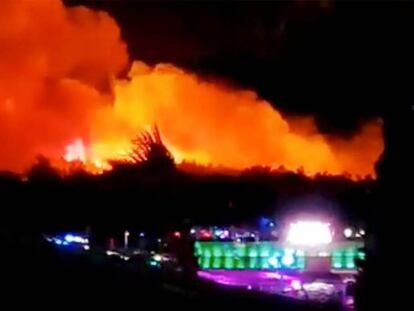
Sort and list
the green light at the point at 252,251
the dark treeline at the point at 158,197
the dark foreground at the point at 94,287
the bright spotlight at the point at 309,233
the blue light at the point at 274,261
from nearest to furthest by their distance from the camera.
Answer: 1. the dark foreground at the point at 94,287
2. the dark treeline at the point at 158,197
3. the blue light at the point at 274,261
4. the green light at the point at 252,251
5. the bright spotlight at the point at 309,233

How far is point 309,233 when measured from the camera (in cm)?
3638

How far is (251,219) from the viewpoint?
141ft

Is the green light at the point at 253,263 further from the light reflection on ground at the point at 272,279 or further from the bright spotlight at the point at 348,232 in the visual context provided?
the bright spotlight at the point at 348,232

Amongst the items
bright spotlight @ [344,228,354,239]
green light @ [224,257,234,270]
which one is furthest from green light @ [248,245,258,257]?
bright spotlight @ [344,228,354,239]

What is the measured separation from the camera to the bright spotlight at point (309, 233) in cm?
3634

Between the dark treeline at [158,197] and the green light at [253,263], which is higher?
the dark treeline at [158,197]

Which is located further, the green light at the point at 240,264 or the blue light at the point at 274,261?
the blue light at the point at 274,261

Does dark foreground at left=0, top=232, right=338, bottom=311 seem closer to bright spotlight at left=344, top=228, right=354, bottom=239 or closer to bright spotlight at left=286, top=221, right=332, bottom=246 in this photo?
bright spotlight at left=286, top=221, right=332, bottom=246

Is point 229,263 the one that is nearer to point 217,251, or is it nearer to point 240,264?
point 240,264

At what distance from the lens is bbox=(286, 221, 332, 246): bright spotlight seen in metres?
36.3

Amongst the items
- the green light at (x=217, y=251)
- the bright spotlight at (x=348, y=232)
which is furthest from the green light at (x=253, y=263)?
the bright spotlight at (x=348, y=232)

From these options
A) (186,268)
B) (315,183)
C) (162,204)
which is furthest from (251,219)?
(186,268)

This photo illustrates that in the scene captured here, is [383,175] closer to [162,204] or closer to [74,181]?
[162,204]

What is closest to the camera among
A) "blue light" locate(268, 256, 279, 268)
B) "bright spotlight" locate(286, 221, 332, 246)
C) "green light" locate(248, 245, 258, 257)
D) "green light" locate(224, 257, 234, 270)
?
"green light" locate(224, 257, 234, 270)
